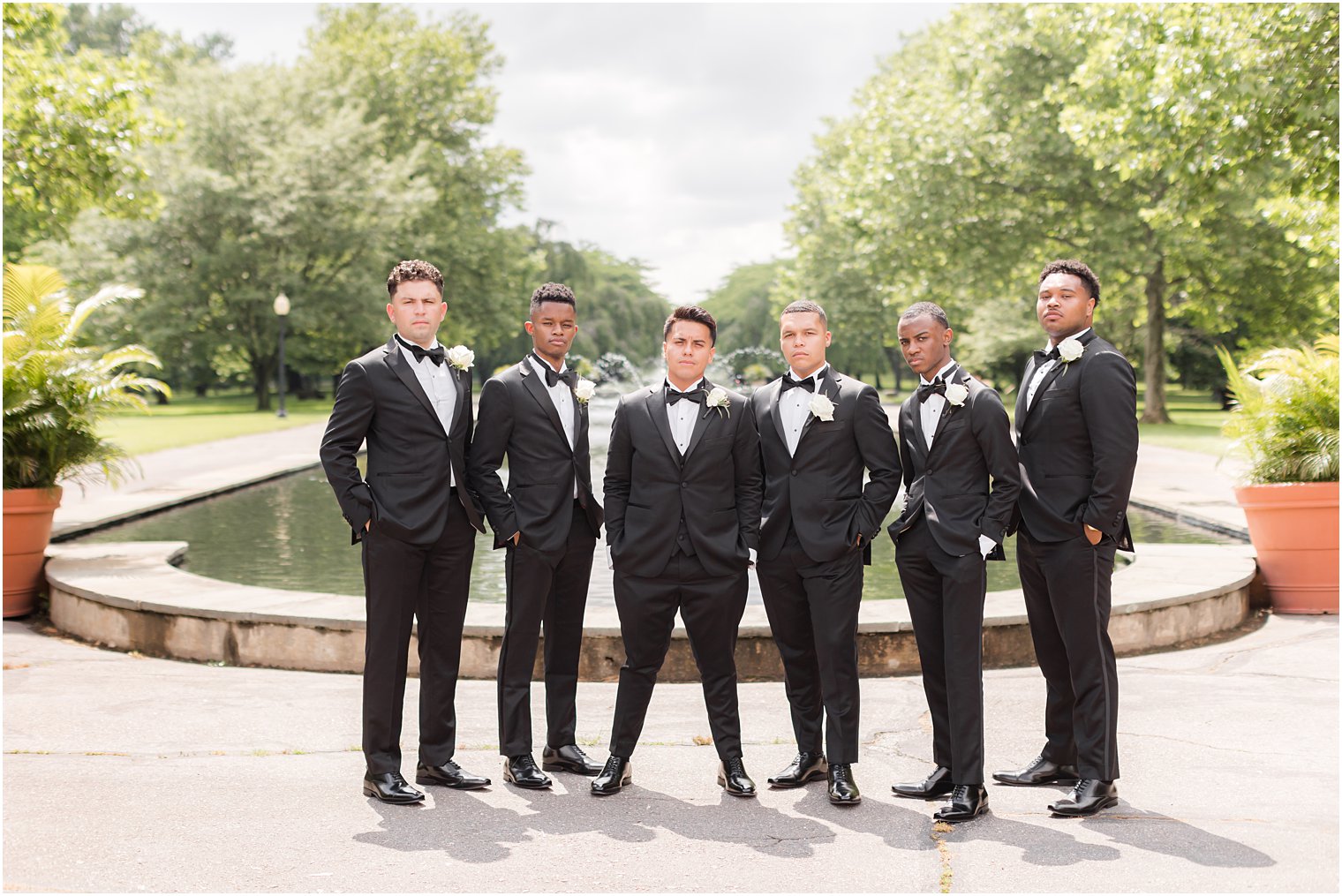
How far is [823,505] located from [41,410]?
7.34 m

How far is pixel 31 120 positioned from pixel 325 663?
14.0m

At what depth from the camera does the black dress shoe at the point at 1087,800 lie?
15.4ft

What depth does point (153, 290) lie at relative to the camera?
4209 centimetres

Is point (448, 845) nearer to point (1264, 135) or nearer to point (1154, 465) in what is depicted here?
point (1264, 135)

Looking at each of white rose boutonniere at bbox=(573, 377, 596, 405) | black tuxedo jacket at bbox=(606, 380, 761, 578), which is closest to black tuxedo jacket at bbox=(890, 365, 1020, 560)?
black tuxedo jacket at bbox=(606, 380, 761, 578)

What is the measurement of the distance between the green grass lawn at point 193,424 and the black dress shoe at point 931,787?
17405 mm

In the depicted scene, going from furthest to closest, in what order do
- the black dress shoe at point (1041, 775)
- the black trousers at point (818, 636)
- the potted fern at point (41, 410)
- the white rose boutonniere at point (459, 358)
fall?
1. the potted fern at point (41, 410)
2. the white rose boutonniere at point (459, 358)
3. the black dress shoe at point (1041, 775)
4. the black trousers at point (818, 636)

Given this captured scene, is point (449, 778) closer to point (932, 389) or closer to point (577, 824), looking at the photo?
point (577, 824)

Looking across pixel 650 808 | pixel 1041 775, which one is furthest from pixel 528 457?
pixel 1041 775

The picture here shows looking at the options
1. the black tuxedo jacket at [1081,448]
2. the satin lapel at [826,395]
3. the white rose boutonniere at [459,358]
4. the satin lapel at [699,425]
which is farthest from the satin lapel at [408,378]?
the black tuxedo jacket at [1081,448]

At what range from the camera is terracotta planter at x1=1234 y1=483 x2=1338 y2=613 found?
8883 millimetres

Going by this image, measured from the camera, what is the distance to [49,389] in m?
9.64

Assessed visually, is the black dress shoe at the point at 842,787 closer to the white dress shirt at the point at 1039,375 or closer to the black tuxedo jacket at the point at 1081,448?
the black tuxedo jacket at the point at 1081,448

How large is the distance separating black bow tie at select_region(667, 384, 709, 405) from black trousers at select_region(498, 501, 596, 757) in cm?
69
